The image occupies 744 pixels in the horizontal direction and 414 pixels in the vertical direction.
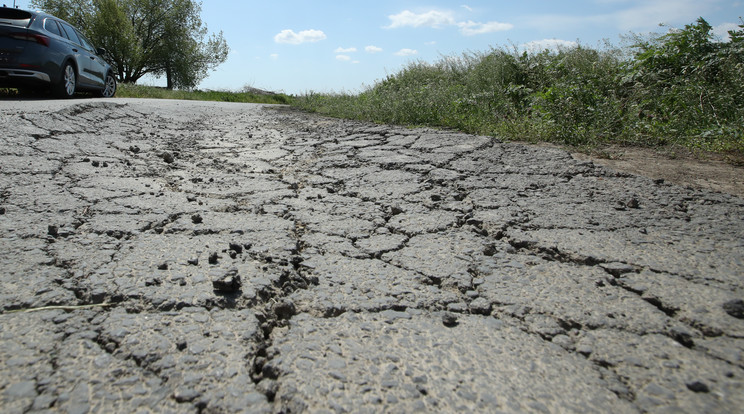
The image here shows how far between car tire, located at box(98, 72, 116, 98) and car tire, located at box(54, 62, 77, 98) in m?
1.66

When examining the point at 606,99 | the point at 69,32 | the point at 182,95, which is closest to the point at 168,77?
the point at 182,95

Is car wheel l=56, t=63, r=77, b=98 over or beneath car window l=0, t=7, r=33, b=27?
beneath

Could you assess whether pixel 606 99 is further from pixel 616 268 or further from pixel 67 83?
pixel 67 83

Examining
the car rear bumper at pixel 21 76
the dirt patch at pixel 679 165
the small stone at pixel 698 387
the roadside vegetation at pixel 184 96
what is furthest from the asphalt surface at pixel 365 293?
the roadside vegetation at pixel 184 96

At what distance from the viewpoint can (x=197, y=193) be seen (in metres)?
2.76

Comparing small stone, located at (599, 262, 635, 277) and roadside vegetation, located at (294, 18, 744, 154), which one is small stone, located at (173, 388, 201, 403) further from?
roadside vegetation, located at (294, 18, 744, 154)

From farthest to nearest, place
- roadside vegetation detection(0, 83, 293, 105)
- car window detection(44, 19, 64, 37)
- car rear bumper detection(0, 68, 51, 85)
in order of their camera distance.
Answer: roadside vegetation detection(0, 83, 293, 105) < car window detection(44, 19, 64, 37) < car rear bumper detection(0, 68, 51, 85)

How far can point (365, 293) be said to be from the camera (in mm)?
1562

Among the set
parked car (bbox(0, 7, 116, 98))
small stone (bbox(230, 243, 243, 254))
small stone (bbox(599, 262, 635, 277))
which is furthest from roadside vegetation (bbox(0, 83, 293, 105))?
small stone (bbox(599, 262, 635, 277))

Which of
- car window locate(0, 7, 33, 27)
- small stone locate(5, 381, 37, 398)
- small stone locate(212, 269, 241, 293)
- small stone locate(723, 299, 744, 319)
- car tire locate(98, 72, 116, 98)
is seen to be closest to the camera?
small stone locate(5, 381, 37, 398)

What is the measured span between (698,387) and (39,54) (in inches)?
327

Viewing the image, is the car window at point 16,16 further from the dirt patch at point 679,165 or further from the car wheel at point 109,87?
the dirt patch at point 679,165

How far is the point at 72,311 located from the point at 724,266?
224 centimetres

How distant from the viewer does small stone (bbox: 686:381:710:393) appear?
1.07m
